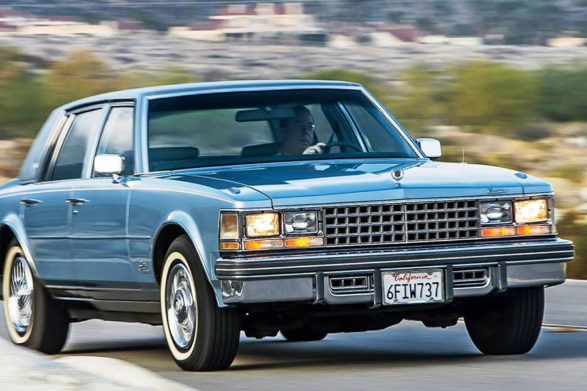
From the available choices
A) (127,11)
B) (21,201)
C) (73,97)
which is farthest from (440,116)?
(21,201)

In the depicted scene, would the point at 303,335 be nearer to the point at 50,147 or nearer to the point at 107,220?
the point at 107,220

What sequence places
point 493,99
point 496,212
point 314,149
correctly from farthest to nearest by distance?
point 493,99
point 314,149
point 496,212

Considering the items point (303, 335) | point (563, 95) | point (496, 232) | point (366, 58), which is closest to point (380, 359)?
point (303, 335)

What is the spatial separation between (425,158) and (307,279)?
218cm

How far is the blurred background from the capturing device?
4584 cm

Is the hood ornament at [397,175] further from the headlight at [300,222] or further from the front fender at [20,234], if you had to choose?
the front fender at [20,234]

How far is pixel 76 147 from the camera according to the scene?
1070 centimetres

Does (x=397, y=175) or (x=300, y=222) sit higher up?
(x=397, y=175)

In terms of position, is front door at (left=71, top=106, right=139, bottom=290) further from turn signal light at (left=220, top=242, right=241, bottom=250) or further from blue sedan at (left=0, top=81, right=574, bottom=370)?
turn signal light at (left=220, top=242, right=241, bottom=250)

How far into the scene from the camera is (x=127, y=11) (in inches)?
3061

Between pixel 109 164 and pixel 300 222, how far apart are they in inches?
64.5

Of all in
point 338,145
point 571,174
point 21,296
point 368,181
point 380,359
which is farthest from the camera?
point 571,174

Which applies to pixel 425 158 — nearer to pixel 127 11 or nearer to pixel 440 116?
pixel 440 116

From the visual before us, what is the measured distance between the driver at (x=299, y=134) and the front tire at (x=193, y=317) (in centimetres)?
132
